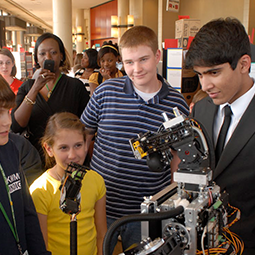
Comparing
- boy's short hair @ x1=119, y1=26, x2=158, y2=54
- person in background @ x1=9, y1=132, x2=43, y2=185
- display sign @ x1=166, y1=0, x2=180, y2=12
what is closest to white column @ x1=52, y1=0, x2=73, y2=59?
display sign @ x1=166, y1=0, x2=180, y2=12

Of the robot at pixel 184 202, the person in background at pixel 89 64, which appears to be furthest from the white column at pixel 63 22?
the robot at pixel 184 202

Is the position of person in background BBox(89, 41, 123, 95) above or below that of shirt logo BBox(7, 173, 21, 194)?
above

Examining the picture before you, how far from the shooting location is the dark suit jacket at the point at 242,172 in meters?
1.28

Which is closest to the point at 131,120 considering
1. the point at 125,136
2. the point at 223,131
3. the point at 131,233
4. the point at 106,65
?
the point at 125,136

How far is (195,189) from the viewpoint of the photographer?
99 cm

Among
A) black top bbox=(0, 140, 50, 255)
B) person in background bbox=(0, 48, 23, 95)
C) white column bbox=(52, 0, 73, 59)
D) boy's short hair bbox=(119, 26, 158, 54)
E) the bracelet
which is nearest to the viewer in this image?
black top bbox=(0, 140, 50, 255)

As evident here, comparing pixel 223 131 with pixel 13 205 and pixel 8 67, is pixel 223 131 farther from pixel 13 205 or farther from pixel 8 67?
pixel 8 67

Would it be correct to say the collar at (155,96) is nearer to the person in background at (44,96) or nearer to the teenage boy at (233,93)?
the teenage boy at (233,93)

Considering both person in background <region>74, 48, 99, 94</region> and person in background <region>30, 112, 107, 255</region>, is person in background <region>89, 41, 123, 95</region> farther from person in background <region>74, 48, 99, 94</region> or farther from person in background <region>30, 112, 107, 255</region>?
person in background <region>30, 112, 107, 255</region>

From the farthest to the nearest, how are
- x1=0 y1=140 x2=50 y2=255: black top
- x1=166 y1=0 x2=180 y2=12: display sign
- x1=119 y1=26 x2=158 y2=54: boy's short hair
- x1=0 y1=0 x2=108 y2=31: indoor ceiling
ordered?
x1=0 y1=0 x2=108 y2=31: indoor ceiling, x1=166 y1=0 x2=180 y2=12: display sign, x1=119 y1=26 x2=158 y2=54: boy's short hair, x1=0 y1=140 x2=50 y2=255: black top

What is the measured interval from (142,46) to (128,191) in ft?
2.61

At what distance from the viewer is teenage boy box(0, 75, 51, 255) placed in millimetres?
1196

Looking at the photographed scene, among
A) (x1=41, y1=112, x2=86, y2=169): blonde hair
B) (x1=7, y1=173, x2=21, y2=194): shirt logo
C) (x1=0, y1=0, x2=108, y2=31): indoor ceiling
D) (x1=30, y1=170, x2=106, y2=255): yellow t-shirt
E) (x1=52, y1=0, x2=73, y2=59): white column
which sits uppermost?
(x1=0, y1=0, x2=108, y2=31): indoor ceiling

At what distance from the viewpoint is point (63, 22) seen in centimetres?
948
